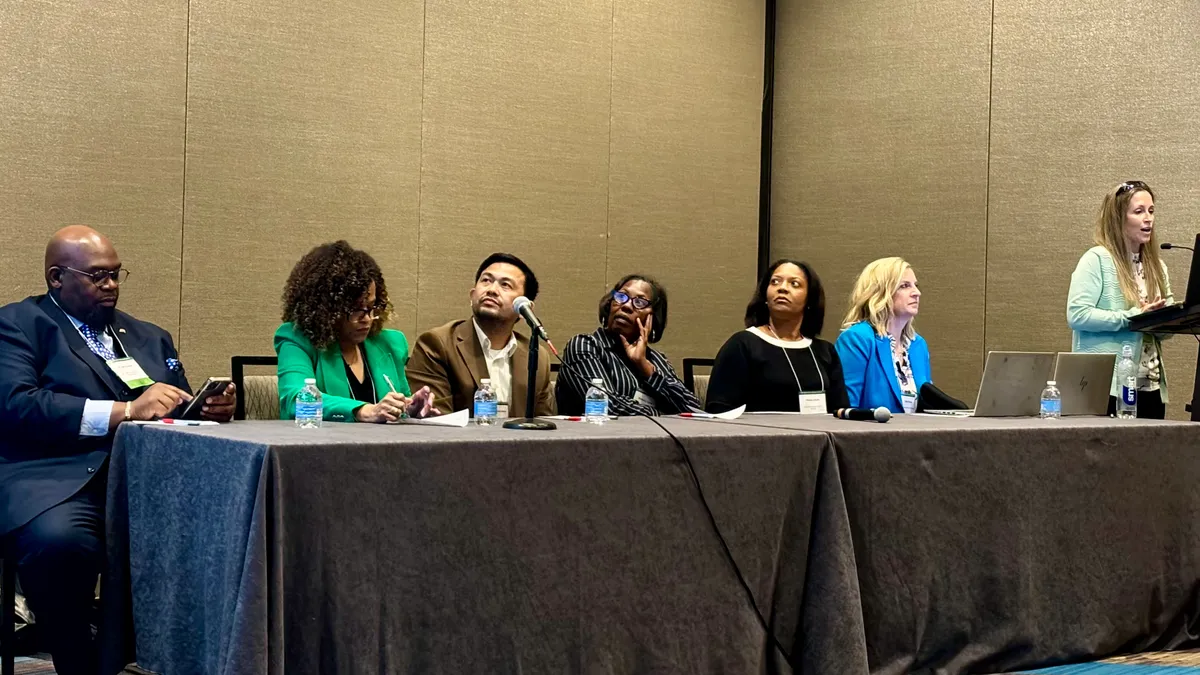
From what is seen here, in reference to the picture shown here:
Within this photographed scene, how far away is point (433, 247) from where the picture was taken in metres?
5.65

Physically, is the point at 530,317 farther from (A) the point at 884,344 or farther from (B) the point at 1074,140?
(B) the point at 1074,140

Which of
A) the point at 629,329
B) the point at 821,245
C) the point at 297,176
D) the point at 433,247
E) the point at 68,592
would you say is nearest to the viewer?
the point at 68,592

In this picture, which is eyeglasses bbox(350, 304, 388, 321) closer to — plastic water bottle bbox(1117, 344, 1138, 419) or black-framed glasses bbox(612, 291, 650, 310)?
black-framed glasses bbox(612, 291, 650, 310)

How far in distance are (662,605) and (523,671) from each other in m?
0.35

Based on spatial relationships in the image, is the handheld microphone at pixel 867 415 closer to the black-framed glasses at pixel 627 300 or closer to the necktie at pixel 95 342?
the black-framed glasses at pixel 627 300

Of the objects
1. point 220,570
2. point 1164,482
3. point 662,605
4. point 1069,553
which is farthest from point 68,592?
point 1164,482

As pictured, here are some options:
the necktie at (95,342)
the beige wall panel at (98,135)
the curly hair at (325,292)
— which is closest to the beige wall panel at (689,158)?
the beige wall panel at (98,135)

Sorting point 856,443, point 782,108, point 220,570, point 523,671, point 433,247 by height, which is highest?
point 782,108

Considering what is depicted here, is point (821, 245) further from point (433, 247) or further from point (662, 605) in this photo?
point (662, 605)

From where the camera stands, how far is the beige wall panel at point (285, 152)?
16.2 feet

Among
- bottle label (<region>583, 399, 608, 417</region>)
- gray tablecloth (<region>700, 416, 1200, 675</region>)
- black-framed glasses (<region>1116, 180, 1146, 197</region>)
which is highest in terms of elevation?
black-framed glasses (<region>1116, 180, 1146, 197</region>)

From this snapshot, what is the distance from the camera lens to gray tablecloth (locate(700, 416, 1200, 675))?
3037 millimetres

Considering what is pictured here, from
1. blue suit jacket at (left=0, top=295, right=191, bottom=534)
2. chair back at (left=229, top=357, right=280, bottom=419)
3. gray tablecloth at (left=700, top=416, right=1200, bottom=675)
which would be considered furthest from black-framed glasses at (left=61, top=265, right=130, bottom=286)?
gray tablecloth at (left=700, top=416, right=1200, bottom=675)

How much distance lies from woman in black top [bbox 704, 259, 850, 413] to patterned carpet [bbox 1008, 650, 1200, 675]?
1231 mm
